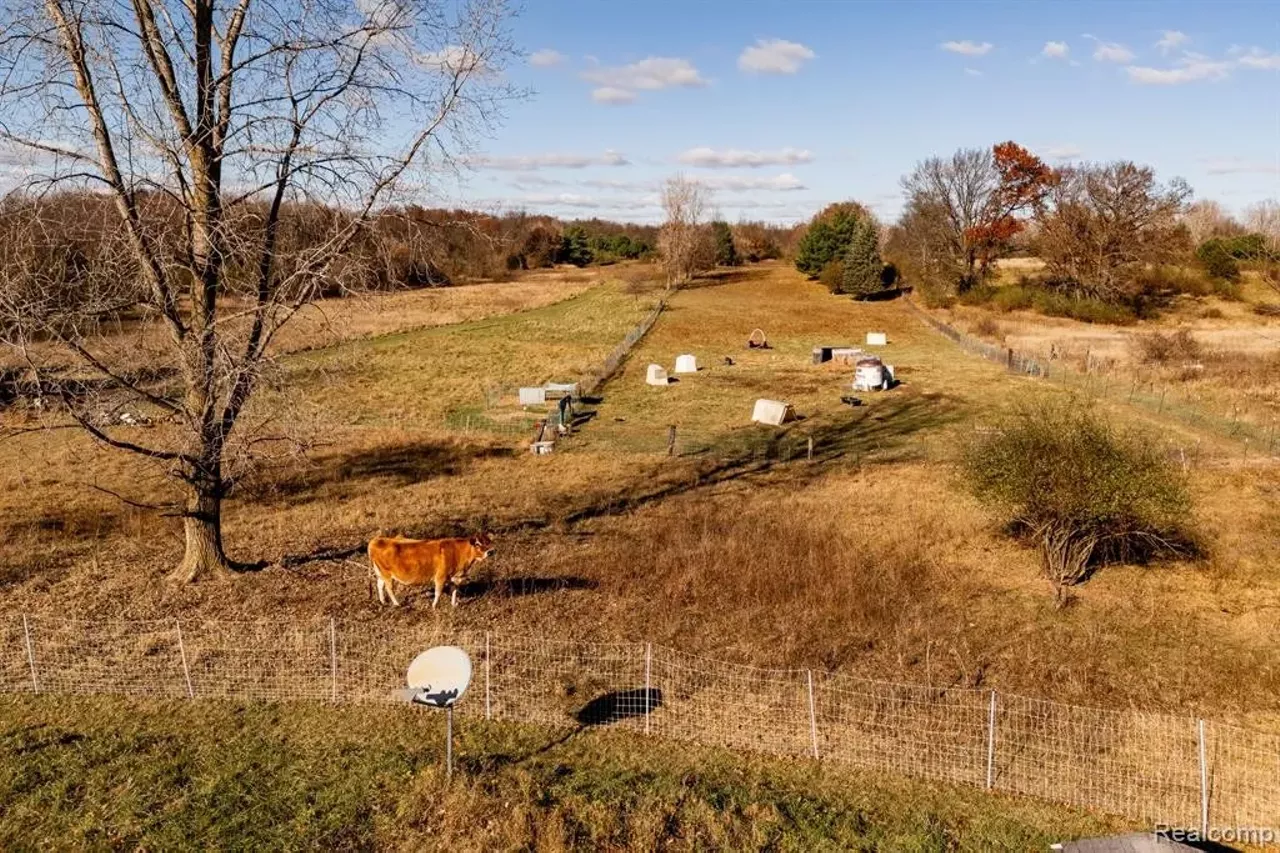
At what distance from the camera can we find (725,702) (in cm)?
1073

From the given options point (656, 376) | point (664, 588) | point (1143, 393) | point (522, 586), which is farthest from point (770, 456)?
point (1143, 393)

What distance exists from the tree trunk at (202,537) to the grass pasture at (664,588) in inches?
13.2

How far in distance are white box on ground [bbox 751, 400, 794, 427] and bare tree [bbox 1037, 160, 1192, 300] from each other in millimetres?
43225

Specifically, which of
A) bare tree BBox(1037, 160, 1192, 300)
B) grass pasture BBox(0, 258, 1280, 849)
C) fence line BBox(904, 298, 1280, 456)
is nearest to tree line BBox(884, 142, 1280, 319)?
bare tree BBox(1037, 160, 1192, 300)

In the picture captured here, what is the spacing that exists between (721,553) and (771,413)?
14789mm

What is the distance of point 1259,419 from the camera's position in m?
29.3

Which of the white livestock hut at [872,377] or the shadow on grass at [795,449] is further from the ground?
the white livestock hut at [872,377]

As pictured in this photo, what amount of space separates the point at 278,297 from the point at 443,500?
8572 millimetres

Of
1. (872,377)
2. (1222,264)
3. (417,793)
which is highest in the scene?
(1222,264)

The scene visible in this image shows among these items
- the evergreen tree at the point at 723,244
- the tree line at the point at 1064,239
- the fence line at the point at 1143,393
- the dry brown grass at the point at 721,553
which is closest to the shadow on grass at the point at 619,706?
the dry brown grass at the point at 721,553

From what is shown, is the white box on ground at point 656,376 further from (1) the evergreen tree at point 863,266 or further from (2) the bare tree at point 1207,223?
(2) the bare tree at point 1207,223

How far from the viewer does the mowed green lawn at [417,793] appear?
302 inches

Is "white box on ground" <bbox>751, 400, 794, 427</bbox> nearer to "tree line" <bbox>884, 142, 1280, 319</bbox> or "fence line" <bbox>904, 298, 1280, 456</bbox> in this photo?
"fence line" <bbox>904, 298, 1280, 456</bbox>

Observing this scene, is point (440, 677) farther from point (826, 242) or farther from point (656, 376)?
point (826, 242)
